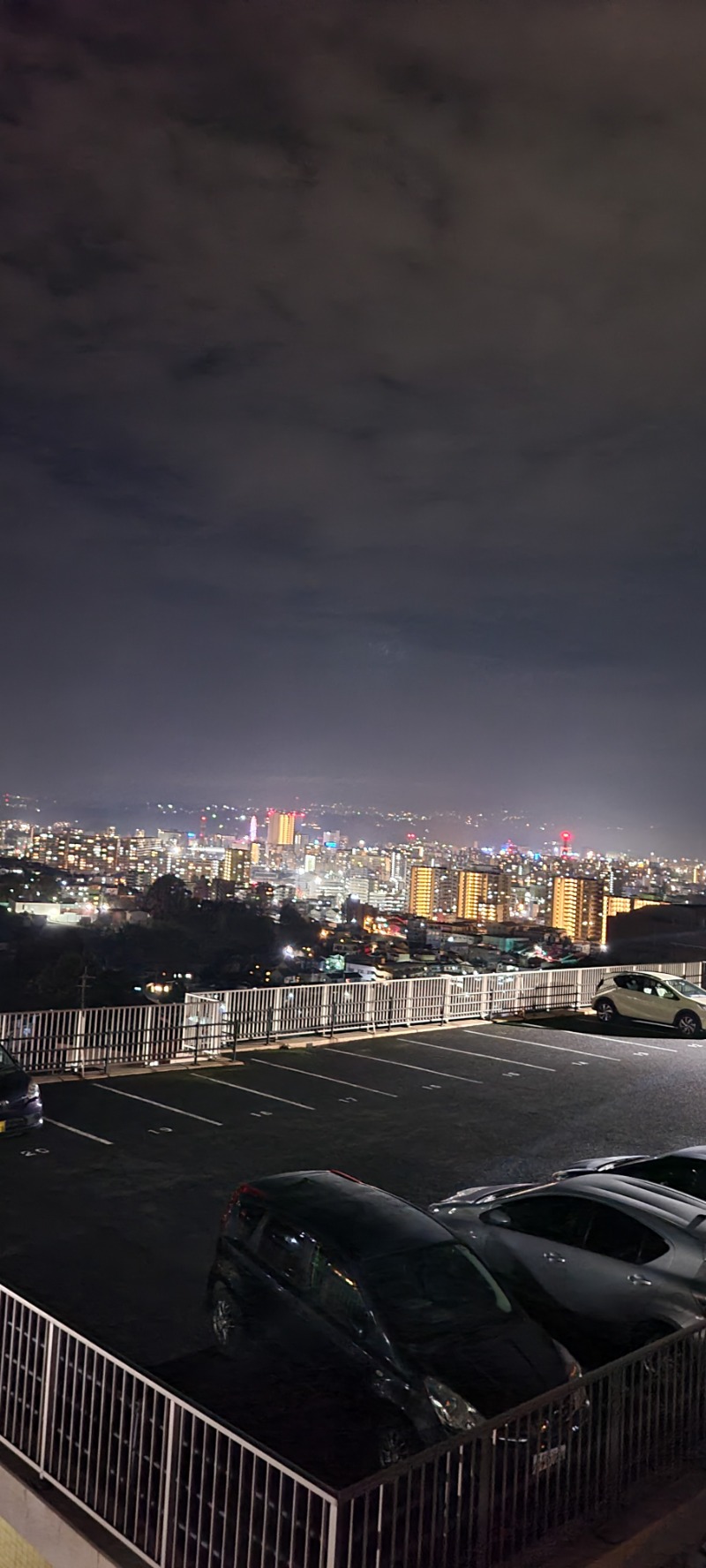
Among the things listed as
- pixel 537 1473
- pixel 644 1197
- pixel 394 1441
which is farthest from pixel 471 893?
pixel 537 1473

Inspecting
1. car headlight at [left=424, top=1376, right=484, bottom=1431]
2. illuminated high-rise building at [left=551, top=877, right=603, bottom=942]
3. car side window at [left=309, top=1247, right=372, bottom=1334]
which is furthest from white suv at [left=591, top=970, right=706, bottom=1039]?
illuminated high-rise building at [left=551, top=877, right=603, bottom=942]

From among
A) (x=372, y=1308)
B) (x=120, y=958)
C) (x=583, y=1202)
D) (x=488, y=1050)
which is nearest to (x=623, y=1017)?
(x=488, y=1050)

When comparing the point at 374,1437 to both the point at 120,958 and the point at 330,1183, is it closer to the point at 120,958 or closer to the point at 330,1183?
the point at 330,1183

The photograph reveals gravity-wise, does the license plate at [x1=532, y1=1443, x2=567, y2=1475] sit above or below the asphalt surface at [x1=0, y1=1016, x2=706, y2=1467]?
above

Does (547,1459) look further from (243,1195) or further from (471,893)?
(471,893)

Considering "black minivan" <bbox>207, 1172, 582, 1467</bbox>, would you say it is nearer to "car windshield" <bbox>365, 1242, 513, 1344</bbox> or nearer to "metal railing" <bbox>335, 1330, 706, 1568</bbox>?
"car windshield" <bbox>365, 1242, 513, 1344</bbox>
